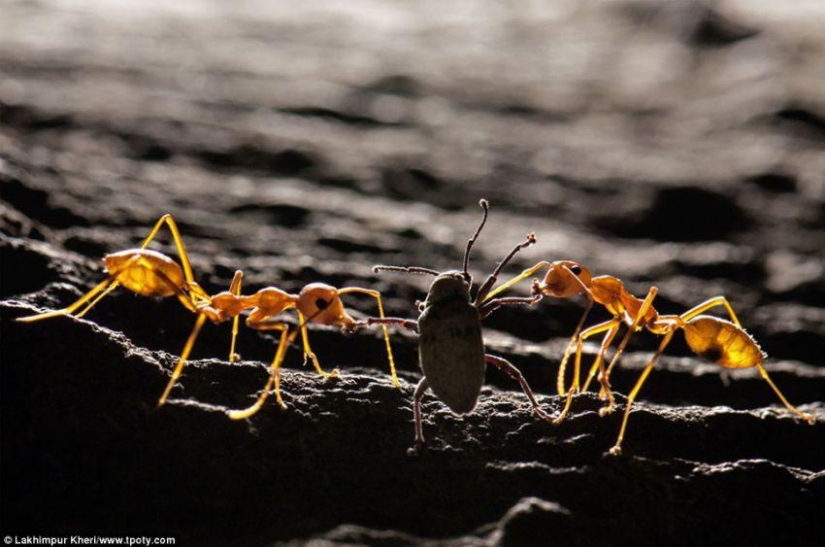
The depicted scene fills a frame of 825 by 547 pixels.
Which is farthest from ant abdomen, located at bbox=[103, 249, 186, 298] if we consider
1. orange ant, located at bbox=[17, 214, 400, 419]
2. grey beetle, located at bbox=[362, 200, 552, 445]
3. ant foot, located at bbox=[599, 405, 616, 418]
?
ant foot, located at bbox=[599, 405, 616, 418]

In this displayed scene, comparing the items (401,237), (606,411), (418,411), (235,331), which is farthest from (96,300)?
(401,237)

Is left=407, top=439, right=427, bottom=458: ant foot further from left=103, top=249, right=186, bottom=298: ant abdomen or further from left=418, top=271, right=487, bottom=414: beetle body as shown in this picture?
left=103, top=249, right=186, bottom=298: ant abdomen

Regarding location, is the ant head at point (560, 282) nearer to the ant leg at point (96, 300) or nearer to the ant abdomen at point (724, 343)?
the ant abdomen at point (724, 343)

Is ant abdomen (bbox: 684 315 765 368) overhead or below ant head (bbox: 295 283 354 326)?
below

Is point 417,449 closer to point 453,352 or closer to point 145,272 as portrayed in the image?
point 453,352

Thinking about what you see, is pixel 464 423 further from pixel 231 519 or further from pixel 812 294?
pixel 812 294

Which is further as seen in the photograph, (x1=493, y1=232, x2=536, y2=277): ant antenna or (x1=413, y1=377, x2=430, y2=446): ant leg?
(x1=493, y1=232, x2=536, y2=277): ant antenna
